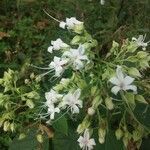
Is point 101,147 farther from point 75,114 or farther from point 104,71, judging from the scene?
point 104,71

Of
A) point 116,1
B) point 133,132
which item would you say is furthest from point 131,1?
point 133,132

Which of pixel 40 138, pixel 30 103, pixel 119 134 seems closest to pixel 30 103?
pixel 30 103

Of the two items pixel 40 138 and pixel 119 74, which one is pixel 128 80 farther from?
pixel 40 138

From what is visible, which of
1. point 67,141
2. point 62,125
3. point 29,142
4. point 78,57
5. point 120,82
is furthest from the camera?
point 29,142

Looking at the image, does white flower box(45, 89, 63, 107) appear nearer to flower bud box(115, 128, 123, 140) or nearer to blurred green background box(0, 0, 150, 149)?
flower bud box(115, 128, 123, 140)

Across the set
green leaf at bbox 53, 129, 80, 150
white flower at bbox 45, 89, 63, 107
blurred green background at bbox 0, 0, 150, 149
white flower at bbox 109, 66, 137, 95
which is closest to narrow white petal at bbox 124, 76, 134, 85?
white flower at bbox 109, 66, 137, 95
